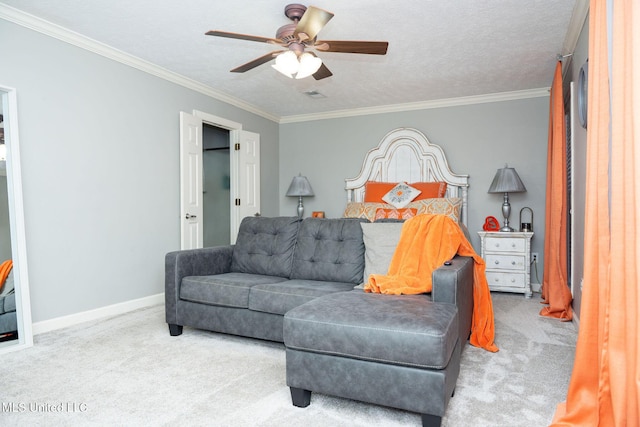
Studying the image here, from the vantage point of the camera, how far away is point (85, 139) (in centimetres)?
341

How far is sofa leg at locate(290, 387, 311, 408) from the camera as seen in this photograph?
6.21ft

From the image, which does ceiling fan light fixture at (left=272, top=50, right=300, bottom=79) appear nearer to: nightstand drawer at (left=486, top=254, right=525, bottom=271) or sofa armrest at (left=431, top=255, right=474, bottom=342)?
sofa armrest at (left=431, top=255, right=474, bottom=342)

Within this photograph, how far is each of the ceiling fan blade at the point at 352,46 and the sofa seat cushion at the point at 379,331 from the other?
1.67 m

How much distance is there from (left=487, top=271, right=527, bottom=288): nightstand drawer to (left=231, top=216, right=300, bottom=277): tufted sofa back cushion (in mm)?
2530

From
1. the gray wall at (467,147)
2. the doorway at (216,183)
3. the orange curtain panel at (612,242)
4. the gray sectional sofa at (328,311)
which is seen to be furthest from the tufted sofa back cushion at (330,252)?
the doorway at (216,183)

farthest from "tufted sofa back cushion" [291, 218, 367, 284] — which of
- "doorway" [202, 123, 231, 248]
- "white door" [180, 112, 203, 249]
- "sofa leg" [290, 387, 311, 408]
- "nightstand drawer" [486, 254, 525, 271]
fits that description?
"doorway" [202, 123, 231, 248]

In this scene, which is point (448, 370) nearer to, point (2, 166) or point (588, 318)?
point (588, 318)

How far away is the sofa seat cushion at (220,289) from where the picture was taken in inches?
109

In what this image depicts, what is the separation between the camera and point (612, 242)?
143 centimetres

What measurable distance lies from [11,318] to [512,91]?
5361 millimetres

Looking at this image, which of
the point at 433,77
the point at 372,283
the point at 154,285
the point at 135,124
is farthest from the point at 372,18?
the point at 154,285

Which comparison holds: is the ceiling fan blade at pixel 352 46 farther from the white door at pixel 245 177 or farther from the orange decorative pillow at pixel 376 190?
the white door at pixel 245 177

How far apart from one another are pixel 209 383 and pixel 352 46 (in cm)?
225

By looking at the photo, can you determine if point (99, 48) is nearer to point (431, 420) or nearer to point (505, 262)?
point (431, 420)
